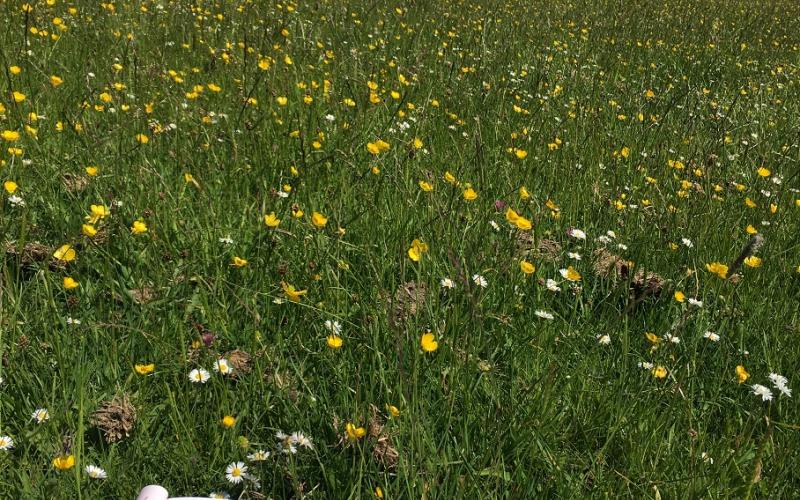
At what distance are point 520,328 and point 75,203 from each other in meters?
1.50

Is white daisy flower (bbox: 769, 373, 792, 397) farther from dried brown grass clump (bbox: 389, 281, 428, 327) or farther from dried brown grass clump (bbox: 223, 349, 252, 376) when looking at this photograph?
dried brown grass clump (bbox: 223, 349, 252, 376)

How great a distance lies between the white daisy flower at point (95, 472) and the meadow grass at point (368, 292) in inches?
1.1

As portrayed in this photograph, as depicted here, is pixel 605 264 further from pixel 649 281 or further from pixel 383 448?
pixel 383 448

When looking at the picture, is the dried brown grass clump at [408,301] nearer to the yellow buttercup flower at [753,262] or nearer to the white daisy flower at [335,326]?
the white daisy flower at [335,326]

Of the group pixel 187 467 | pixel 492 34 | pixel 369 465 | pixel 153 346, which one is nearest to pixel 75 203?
pixel 153 346

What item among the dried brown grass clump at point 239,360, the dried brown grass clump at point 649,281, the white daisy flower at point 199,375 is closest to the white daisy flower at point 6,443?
the white daisy flower at point 199,375

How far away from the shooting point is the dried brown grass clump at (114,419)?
142 centimetres

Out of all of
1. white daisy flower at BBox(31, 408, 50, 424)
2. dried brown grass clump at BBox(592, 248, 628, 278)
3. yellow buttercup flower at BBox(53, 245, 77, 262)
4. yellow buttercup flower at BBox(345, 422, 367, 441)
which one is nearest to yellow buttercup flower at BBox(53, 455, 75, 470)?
white daisy flower at BBox(31, 408, 50, 424)

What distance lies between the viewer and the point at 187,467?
1360 mm

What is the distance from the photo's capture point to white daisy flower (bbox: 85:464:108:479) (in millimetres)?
1262

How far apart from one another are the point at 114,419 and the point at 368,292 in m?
0.80

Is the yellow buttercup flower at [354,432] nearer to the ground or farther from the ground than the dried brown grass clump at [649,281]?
farther from the ground

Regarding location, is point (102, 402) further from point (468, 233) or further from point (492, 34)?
point (492, 34)

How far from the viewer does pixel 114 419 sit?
1.44 meters
